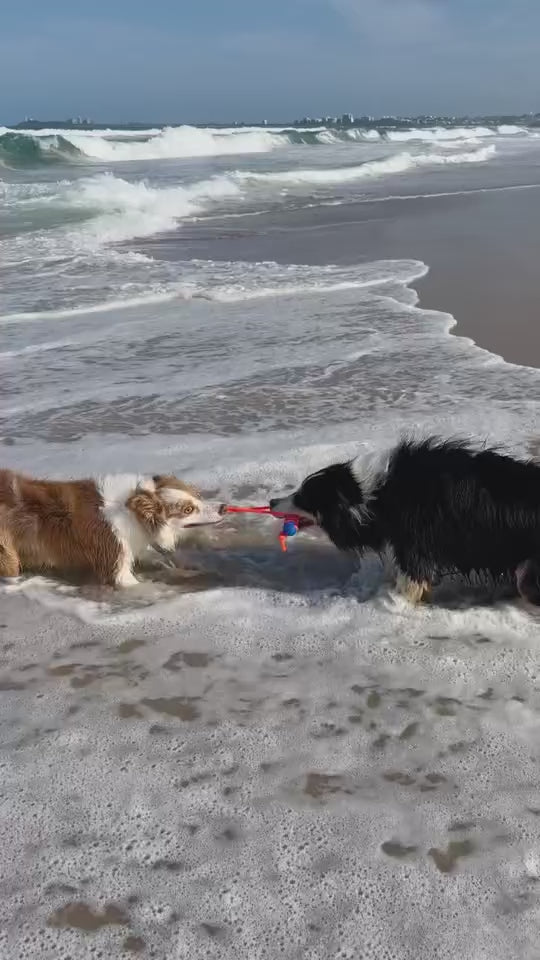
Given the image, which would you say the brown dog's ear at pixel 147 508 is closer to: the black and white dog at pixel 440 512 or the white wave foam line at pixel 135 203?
the black and white dog at pixel 440 512

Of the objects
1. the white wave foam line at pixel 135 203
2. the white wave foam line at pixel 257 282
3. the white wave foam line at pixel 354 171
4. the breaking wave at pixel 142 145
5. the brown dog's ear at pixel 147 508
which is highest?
the breaking wave at pixel 142 145

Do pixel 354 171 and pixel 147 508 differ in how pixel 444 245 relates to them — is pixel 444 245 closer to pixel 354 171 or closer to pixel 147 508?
pixel 147 508

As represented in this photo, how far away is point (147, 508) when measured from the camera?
3.65 m

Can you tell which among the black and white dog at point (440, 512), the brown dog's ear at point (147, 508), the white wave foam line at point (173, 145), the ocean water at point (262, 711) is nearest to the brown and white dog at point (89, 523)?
the brown dog's ear at point (147, 508)

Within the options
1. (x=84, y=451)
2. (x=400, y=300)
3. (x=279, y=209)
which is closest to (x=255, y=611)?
(x=84, y=451)

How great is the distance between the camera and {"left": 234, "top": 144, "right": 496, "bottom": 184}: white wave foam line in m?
25.2

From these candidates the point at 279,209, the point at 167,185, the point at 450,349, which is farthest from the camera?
the point at 167,185

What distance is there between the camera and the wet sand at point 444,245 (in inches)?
305

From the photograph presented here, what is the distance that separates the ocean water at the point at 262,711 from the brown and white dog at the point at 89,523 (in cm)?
14

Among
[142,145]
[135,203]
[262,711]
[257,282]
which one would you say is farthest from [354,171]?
[262,711]

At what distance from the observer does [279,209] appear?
18.1 metres

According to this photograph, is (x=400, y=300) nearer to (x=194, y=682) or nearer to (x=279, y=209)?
(x=194, y=682)

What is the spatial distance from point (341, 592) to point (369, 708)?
82 cm

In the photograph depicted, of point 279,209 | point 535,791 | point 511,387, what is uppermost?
point 279,209
